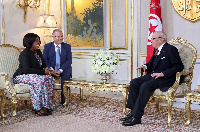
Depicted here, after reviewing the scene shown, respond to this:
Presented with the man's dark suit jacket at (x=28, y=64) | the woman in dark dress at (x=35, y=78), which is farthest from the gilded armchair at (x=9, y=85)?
the man's dark suit jacket at (x=28, y=64)

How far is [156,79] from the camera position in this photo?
449cm

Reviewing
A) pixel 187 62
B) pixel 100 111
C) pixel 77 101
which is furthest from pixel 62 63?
pixel 187 62

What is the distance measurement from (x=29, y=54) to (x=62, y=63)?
0.86 m

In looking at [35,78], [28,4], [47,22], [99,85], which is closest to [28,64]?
[35,78]

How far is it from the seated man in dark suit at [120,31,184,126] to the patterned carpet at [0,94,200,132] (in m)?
0.20

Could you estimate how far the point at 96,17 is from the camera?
7.42m

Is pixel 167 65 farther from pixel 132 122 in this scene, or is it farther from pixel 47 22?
pixel 47 22

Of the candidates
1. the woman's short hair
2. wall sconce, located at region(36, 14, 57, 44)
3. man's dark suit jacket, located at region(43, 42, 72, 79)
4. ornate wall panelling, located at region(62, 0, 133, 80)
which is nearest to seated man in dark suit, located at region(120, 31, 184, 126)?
man's dark suit jacket, located at region(43, 42, 72, 79)

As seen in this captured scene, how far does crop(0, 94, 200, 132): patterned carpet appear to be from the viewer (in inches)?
166

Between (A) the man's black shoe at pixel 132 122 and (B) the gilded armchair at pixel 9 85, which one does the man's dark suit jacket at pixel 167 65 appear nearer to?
(A) the man's black shoe at pixel 132 122

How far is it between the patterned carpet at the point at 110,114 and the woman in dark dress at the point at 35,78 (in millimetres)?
191

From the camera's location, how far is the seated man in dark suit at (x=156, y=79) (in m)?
4.34

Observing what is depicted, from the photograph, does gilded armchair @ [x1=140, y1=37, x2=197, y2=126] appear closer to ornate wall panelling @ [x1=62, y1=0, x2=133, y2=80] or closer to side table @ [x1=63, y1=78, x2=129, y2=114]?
side table @ [x1=63, y1=78, x2=129, y2=114]

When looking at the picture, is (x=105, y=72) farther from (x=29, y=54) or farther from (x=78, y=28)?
(x=78, y=28)
